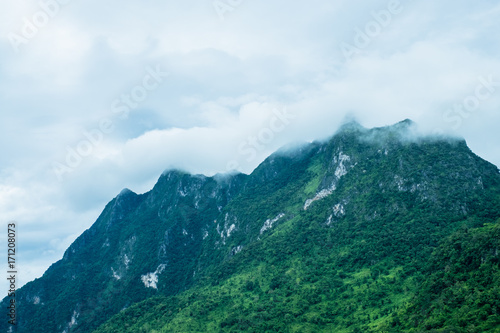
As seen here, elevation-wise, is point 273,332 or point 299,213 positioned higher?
point 299,213

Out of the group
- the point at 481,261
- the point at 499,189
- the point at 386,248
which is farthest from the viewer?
the point at 499,189

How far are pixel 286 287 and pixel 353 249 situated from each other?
25686 millimetres

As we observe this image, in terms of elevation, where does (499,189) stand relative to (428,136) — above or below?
below

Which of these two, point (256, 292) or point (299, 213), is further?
point (299, 213)

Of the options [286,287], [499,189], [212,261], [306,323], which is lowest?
Answer: [306,323]

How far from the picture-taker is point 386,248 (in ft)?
393

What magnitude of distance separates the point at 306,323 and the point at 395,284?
85.7 feet

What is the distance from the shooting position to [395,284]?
342 feet

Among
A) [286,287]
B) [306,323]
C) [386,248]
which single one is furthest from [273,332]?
[386,248]

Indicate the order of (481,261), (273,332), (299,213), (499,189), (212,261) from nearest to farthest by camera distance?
1. (481,261)
2. (273,332)
3. (499,189)
4. (299,213)
5. (212,261)

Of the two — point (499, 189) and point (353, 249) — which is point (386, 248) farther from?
point (499, 189)

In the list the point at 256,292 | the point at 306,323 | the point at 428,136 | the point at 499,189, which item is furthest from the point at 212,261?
the point at 499,189

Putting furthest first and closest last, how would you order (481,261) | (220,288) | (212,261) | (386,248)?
1. (212,261)
2. (220,288)
3. (386,248)
4. (481,261)

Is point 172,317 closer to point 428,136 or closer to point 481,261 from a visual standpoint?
point 481,261
